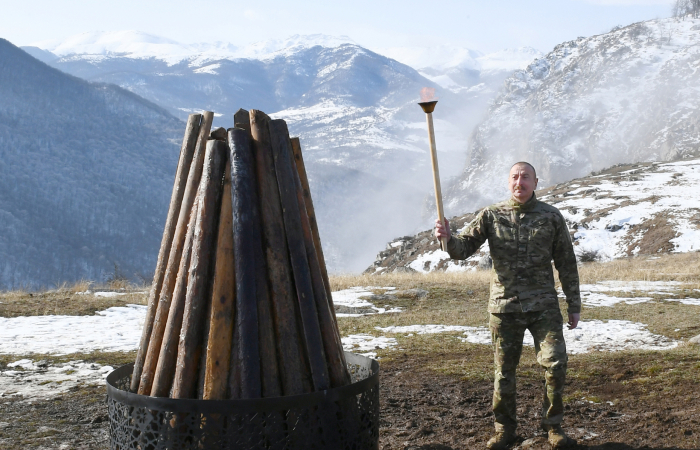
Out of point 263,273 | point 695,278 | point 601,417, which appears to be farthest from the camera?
point 695,278

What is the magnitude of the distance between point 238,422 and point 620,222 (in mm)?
35612

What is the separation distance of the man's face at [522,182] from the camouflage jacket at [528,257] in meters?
0.07

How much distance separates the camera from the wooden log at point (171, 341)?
3.26m

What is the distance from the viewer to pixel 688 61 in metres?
104

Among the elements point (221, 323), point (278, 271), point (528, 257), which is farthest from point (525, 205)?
point (221, 323)

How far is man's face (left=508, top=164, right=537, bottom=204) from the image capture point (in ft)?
14.5

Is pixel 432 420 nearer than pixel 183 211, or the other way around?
pixel 183 211

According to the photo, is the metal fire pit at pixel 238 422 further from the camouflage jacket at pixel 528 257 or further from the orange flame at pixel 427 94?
the orange flame at pixel 427 94

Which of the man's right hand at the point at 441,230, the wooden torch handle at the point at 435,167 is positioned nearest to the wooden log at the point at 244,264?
the wooden torch handle at the point at 435,167

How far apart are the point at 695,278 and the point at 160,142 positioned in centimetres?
10719

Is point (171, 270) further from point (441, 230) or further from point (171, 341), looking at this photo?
point (441, 230)

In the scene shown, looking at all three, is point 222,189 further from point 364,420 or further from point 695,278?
point 695,278

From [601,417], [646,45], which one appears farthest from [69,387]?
[646,45]

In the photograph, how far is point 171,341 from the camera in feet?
10.7
